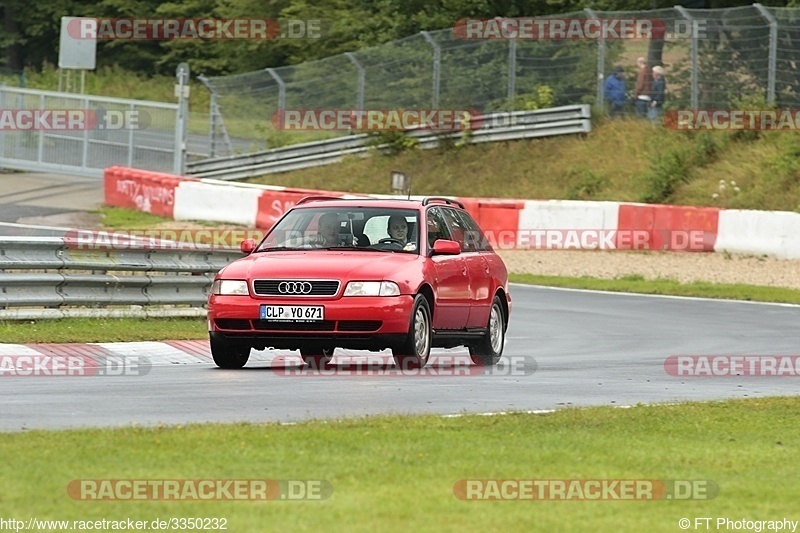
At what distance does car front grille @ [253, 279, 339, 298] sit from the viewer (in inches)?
501

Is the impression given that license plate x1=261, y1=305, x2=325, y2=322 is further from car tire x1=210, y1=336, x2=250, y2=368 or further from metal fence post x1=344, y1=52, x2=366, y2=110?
metal fence post x1=344, y1=52, x2=366, y2=110

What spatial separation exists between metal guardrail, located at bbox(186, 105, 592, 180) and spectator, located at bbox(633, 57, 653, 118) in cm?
121

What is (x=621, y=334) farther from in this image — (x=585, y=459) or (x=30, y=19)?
(x=30, y=19)

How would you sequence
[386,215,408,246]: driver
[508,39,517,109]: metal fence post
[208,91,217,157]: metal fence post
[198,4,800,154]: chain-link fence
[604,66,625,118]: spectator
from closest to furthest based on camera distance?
[386,215,408,246]: driver, [198,4,800,154]: chain-link fence, [604,66,625,118]: spectator, [508,39,517,109]: metal fence post, [208,91,217,157]: metal fence post

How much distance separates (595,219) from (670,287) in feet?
11.5

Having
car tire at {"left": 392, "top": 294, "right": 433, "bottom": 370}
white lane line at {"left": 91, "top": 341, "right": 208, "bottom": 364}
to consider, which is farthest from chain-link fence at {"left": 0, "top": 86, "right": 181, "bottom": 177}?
car tire at {"left": 392, "top": 294, "right": 433, "bottom": 370}

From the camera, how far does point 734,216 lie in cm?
2611

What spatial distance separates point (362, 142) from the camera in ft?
125

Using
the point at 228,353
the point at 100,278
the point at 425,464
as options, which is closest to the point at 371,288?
the point at 228,353

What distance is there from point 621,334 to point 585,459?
10172mm

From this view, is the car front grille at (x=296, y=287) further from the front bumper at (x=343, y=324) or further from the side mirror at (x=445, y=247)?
the side mirror at (x=445, y=247)

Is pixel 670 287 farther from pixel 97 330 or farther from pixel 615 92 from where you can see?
pixel 97 330

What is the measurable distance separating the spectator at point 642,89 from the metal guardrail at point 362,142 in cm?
121

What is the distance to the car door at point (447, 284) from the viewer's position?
538 inches
